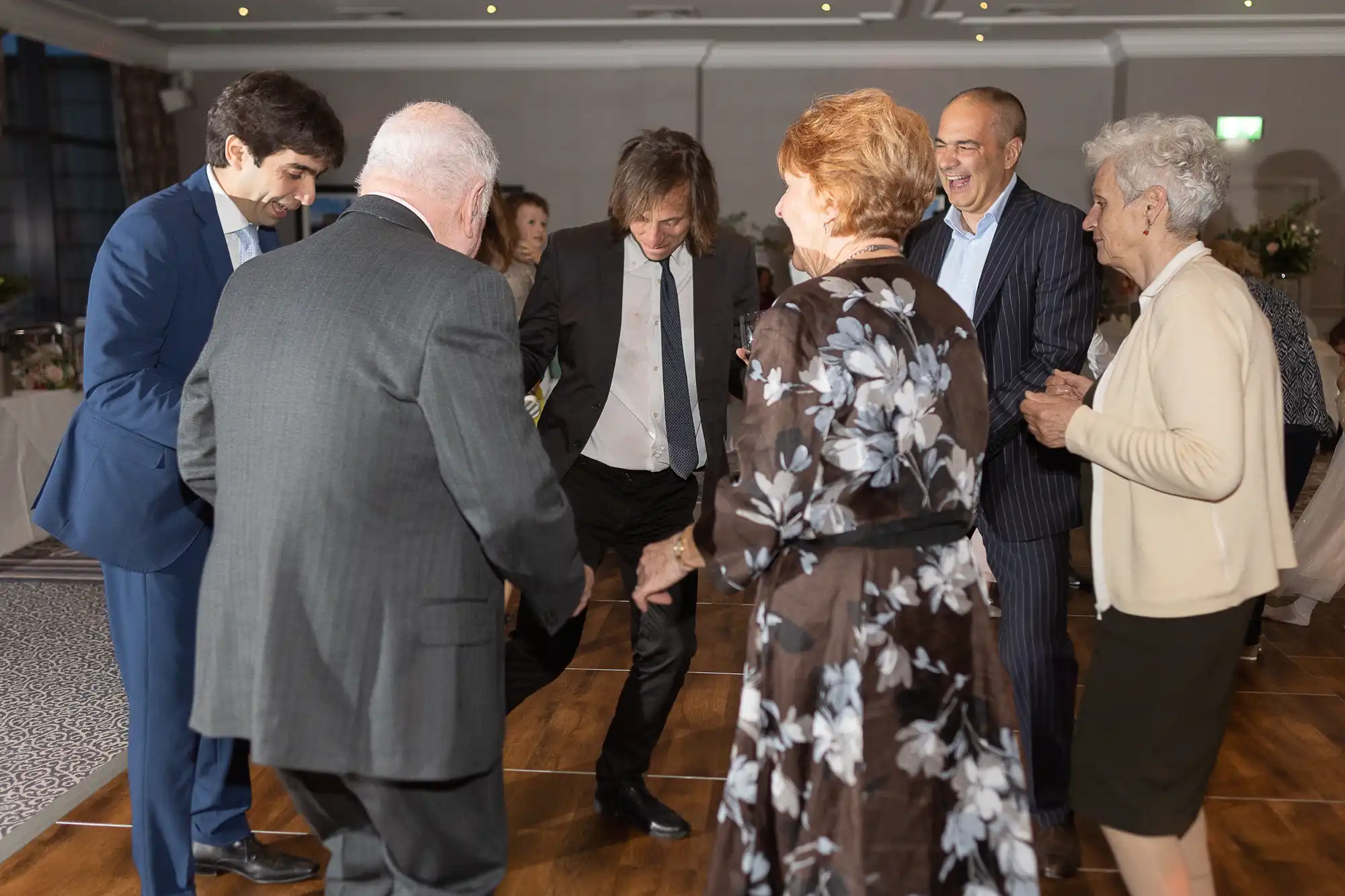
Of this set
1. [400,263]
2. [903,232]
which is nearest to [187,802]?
[400,263]

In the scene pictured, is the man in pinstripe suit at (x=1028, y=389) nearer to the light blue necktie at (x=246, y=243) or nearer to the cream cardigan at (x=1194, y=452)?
the cream cardigan at (x=1194, y=452)

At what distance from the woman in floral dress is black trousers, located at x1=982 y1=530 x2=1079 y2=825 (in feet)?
3.20

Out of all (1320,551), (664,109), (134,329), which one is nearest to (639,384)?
(134,329)

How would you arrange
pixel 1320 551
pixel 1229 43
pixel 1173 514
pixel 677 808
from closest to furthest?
pixel 1173 514 < pixel 677 808 < pixel 1320 551 < pixel 1229 43

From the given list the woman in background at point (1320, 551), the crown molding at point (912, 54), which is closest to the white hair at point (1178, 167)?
the woman in background at point (1320, 551)

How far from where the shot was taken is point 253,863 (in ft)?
8.89

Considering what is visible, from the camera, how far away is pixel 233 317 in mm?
1666

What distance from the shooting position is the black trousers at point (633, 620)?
2.81m

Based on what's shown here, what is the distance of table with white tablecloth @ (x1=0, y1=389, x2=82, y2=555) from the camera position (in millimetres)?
5918

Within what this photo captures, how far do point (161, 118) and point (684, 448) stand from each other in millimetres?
10981

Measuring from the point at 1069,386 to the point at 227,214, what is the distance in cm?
173

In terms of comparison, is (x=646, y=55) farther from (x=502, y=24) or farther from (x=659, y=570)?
(x=659, y=570)

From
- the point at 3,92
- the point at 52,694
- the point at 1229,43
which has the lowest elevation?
the point at 52,694

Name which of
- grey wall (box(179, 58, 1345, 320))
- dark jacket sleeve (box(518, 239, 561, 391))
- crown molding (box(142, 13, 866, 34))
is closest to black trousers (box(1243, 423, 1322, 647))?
dark jacket sleeve (box(518, 239, 561, 391))
